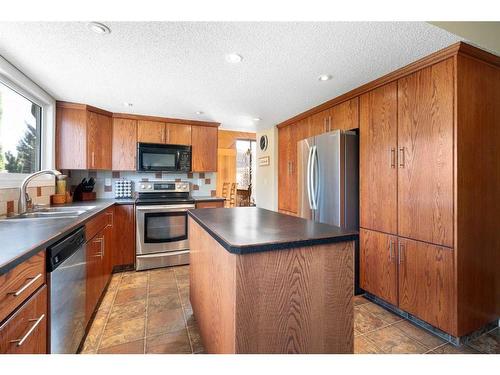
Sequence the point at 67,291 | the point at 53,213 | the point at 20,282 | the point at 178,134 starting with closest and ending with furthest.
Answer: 1. the point at 20,282
2. the point at 67,291
3. the point at 53,213
4. the point at 178,134

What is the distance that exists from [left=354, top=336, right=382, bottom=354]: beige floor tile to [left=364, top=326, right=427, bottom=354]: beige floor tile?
0.04 m

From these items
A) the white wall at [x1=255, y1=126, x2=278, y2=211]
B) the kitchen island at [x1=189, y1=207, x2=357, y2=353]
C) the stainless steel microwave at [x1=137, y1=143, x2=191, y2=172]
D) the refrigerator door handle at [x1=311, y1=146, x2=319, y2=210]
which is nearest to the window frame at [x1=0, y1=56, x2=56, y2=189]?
the stainless steel microwave at [x1=137, y1=143, x2=191, y2=172]

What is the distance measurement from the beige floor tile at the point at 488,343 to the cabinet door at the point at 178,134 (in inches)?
144

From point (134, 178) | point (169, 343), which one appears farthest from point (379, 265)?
point (134, 178)

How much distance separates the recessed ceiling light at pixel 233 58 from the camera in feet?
5.72

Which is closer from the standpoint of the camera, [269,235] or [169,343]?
[269,235]

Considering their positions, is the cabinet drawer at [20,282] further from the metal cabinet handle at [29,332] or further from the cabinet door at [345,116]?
the cabinet door at [345,116]

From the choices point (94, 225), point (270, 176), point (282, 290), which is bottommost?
point (282, 290)

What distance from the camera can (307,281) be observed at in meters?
1.07

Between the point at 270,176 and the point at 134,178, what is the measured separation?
2195mm

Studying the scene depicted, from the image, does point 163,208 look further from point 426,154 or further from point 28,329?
point 426,154

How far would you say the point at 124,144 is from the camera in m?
3.31
